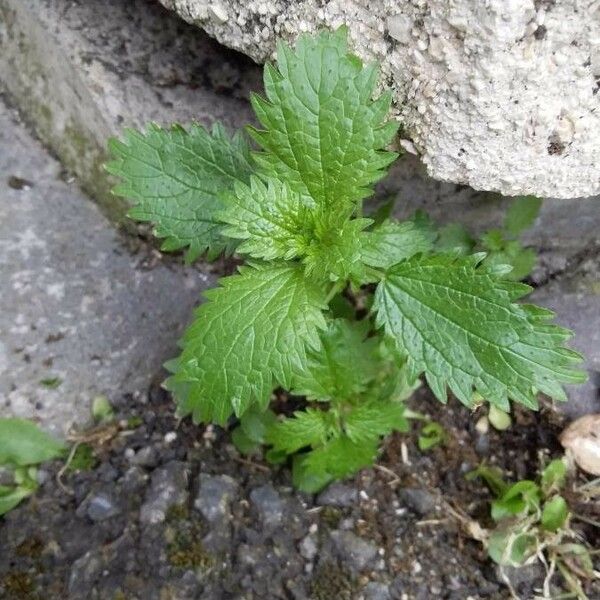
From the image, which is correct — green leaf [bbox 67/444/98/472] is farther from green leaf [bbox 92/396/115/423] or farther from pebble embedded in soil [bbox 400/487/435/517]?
pebble embedded in soil [bbox 400/487/435/517]

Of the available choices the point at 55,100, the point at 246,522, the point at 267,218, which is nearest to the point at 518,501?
the point at 246,522

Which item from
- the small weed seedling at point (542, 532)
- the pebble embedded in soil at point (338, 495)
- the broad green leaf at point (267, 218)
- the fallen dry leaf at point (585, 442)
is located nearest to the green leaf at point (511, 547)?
the small weed seedling at point (542, 532)

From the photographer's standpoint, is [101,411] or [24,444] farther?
[101,411]

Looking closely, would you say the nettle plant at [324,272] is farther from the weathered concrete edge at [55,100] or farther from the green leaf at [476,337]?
the weathered concrete edge at [55,100]

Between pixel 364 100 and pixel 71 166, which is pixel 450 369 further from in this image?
pixel 71 166

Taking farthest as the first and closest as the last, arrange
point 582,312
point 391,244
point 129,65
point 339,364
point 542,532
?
1. point 582,312
2. point 129,65
3. point 542,532
4. point 339,364
5. point 391,244

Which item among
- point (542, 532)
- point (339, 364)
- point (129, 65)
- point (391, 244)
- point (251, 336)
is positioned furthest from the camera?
point (129, 65)

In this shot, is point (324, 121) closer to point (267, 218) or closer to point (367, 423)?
point (267, 218)

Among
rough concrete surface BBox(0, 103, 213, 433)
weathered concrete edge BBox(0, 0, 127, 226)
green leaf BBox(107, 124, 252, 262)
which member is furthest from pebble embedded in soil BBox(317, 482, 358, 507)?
weathered concrete edge BBox(0, 0, 127, 226)
